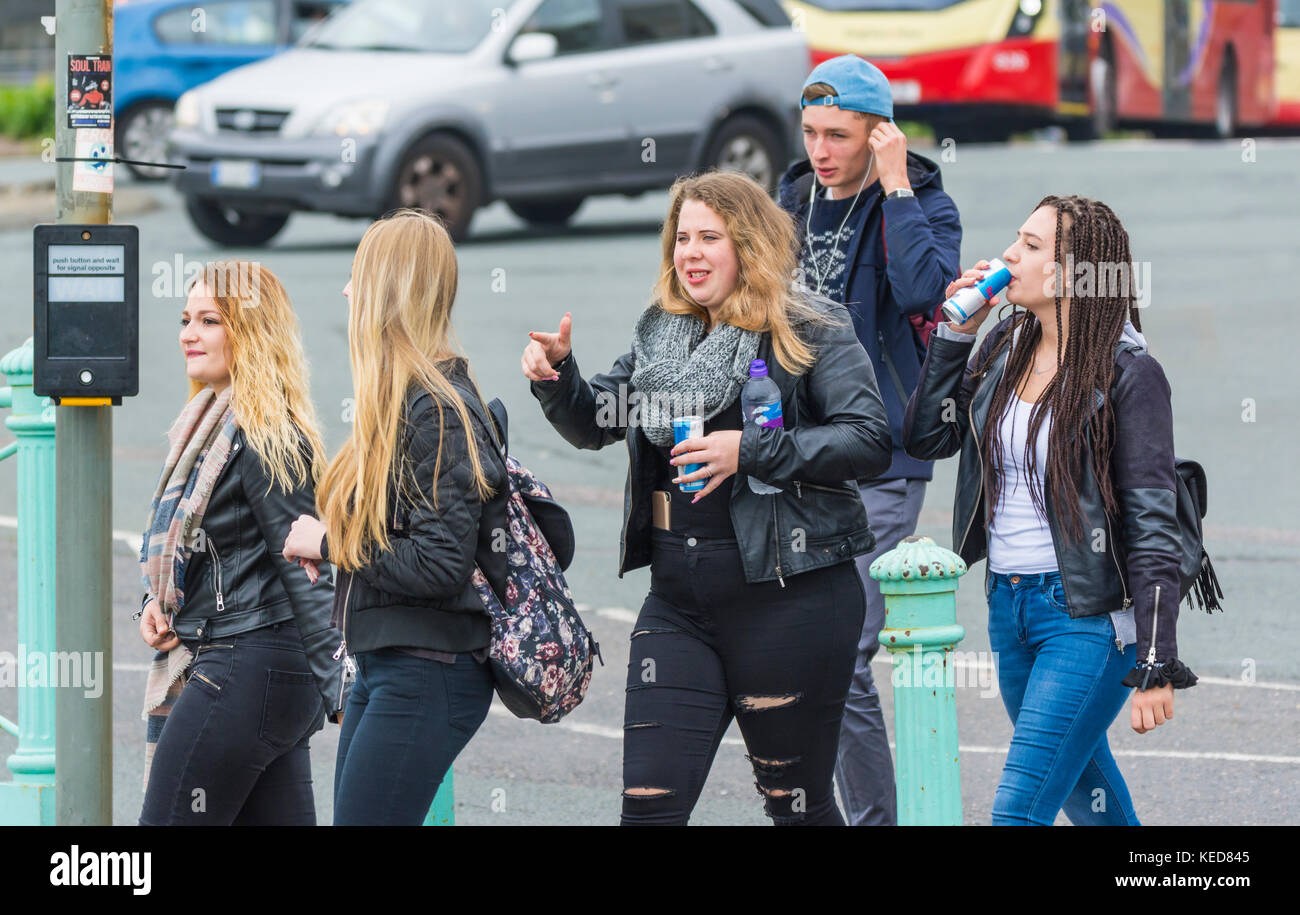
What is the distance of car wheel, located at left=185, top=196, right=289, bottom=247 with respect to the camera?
1499 centimetres

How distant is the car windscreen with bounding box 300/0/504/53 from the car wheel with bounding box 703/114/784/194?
6.97 ft

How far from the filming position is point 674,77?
15.3m

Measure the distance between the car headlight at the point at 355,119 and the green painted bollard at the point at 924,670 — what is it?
10294 millimetres

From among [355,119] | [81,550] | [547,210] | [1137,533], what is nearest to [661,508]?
[1137,533]

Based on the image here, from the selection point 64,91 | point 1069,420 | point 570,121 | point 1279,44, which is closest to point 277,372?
point 64,91

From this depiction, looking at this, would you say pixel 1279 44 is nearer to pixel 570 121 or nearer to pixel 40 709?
pixel 570 121

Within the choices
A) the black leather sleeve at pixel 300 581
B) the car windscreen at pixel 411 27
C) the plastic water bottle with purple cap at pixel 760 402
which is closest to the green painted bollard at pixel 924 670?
the plastic water bottle with purple cap at pixel 760 402

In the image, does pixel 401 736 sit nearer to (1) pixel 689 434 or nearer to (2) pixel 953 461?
(1) pixel 689 434

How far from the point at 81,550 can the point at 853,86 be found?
221 cm

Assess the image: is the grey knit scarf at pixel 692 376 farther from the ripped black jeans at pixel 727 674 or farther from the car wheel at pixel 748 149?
the car wheel at pixel 748 149

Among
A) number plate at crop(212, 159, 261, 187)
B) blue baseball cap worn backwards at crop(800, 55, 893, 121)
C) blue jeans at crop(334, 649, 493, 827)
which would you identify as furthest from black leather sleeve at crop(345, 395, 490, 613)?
number plate at crop(212, 159, 261, 187)

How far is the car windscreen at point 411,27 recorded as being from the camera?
14805 mm

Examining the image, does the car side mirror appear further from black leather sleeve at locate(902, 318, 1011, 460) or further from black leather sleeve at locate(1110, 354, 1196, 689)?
black leather sleeve at locate(1110, 354, 1196, 689)

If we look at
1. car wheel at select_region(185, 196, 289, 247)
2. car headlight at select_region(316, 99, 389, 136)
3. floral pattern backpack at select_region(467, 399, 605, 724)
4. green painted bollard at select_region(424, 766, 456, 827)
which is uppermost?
car headlight at select_region(316, 99, 389, 136)
